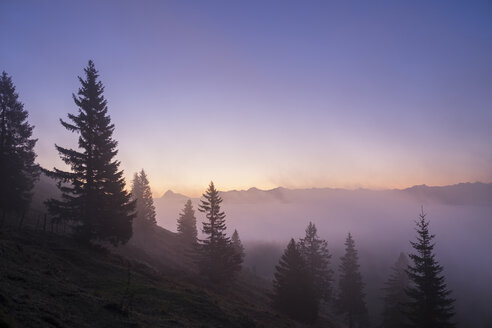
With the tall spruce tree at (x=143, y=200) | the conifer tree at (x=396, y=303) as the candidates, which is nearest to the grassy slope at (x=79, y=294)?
the conifer tree at (x=396, y=303)

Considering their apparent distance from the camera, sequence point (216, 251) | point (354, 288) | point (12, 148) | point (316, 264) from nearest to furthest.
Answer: point (12, 148)
point (216, 251)
point (316, 264)
point (354, 288)

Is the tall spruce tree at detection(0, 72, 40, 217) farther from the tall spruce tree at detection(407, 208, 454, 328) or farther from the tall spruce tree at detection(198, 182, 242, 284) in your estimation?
the tall spruce tree at detection(407, 208, 454, 328)

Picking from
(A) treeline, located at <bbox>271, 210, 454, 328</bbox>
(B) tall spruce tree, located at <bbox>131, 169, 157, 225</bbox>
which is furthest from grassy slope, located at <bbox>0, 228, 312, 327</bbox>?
(B) tall spruce tree, located at <bbox>131, 169, 157, 225</bbox>

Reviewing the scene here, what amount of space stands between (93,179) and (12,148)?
1228 cm

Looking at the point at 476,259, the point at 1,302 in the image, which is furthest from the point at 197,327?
the point at 476,259

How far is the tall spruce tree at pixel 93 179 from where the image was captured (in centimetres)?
2342

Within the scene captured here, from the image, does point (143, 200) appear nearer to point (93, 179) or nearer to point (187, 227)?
point (187, 227)

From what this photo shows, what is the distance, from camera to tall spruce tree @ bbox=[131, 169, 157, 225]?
60250 mm

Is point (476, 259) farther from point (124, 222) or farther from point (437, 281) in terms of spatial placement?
point (124, 222)

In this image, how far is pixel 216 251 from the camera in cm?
3519

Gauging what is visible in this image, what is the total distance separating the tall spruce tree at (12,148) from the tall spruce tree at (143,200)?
99.9ft

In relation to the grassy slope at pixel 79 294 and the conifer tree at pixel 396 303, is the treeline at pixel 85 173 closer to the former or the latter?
the grassy slope at pixel 79 294

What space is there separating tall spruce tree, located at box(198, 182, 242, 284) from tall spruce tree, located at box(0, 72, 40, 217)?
2017 cm

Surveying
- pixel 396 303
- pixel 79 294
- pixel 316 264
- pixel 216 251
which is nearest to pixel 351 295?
pixel 396 303
